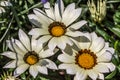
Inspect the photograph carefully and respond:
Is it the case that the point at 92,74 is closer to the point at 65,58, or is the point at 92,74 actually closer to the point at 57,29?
the point at 65,58

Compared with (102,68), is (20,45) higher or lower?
higher

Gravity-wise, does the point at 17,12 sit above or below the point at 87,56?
above

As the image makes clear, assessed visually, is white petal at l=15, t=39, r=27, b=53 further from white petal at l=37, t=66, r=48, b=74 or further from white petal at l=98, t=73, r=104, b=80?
white petal at l=98, t=73, r=104, b=80

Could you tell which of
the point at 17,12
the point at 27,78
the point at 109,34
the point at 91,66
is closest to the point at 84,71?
the point at 91,66

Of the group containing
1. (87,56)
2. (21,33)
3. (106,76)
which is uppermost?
(21,33)

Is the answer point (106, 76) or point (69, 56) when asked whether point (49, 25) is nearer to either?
point (69, 56)

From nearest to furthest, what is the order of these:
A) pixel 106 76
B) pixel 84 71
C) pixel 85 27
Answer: pixel 84 71, pixel 106 76, pixel 85 27

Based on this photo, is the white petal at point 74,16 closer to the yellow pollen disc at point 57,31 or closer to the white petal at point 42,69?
the yellow pollen disc at point 57,31

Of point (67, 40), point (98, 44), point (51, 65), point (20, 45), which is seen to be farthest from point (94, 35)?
point (20, 45)
